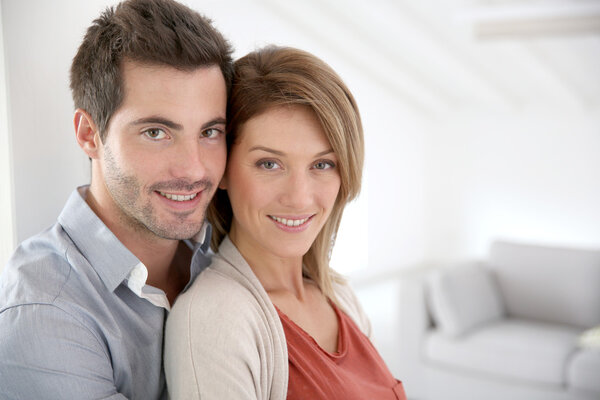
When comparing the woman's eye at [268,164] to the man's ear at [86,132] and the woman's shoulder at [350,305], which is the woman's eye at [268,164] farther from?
the woman's shoulder at [350,305]

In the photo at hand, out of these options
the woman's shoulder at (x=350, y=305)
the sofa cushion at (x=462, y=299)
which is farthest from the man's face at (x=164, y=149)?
the sofa cushion at (x=462, y=299)

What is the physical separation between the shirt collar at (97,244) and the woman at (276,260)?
150 millimetres

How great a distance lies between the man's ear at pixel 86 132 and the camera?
53.2 inches

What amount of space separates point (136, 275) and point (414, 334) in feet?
9.74

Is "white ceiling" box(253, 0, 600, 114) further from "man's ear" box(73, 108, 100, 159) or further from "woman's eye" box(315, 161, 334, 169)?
"man's ear" box(73, 108, 100, 159)

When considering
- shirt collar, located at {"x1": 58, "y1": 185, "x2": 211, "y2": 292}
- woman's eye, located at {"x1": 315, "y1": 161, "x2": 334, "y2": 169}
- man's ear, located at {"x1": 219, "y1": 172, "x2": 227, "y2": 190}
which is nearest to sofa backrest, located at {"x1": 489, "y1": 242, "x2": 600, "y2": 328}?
woman's eye, located at {"x1": 315, "y1": 161, "x2": 334, "y2": 169}

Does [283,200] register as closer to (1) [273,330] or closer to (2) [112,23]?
(1) [273,330]

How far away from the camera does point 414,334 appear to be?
387 cm

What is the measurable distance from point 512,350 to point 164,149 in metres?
3.03

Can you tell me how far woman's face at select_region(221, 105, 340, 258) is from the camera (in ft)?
4.45

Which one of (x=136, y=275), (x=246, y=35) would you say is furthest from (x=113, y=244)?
(x=246, y=35)

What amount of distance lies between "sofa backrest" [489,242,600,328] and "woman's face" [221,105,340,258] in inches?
123

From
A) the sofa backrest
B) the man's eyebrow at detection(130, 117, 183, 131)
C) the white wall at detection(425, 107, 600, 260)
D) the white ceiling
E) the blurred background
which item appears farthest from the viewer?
the white wall at detection(425, 107, 600, 260)

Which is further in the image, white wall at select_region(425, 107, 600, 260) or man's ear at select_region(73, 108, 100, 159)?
white wall at select_region(425, 107, 600, 260)
